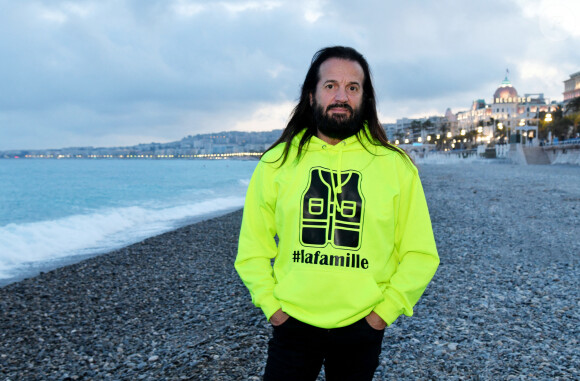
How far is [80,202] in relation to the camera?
3509 cm

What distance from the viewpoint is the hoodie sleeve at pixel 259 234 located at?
6.54 feet

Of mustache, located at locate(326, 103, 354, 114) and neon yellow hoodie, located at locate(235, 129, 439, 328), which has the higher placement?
mustache, located at locate(326, 103, 354, 114)

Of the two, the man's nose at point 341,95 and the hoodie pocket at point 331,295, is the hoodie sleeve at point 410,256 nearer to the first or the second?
the hoodie pocket at point 331,295

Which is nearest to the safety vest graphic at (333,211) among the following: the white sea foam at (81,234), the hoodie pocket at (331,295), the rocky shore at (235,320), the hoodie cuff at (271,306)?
the hoodie pocket at (331,295)

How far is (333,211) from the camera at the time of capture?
1.89 metres

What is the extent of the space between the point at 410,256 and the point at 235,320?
4007 mm

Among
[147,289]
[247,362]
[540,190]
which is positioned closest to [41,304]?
[147,289]

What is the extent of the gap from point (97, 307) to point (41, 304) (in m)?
1.15

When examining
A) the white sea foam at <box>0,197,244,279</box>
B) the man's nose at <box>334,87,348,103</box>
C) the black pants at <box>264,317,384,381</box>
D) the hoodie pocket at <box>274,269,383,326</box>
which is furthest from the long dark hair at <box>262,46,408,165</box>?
the white sea foam at <box>0,197,244,279</box>

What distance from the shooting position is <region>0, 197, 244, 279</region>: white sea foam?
13.8m

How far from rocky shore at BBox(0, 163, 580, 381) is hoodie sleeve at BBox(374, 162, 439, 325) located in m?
2.27

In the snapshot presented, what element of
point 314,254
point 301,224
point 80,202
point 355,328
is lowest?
point 80,202

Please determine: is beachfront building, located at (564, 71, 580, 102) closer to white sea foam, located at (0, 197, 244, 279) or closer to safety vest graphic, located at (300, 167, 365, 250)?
white sea foam, located at (0, 197, 244, 279)

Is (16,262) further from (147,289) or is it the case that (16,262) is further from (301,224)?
(301,224)
